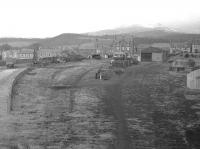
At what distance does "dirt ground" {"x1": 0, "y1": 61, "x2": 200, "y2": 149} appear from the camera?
1702cm

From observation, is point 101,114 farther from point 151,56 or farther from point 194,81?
point 151,56

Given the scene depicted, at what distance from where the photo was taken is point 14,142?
1658 centimetres

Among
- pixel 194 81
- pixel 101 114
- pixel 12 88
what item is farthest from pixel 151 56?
pixel 101 114


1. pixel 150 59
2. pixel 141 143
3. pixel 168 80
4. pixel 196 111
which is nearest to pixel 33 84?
pixel 168 80

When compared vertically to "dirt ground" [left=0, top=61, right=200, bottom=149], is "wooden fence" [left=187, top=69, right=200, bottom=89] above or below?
above

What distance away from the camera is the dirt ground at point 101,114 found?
17016mm

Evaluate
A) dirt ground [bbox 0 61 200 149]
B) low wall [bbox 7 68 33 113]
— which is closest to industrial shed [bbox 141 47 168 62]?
dirt ground [bbox 0 61 200 149]

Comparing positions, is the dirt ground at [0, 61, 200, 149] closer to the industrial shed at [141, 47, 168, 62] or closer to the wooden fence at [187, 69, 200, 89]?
the wooden fence at [187, 69, 200, 89]

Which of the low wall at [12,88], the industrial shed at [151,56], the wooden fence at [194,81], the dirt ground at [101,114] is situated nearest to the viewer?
the dirt ground at [101,114]

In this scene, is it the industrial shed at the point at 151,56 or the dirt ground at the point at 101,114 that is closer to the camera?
the dirt ground at the point at 101,114

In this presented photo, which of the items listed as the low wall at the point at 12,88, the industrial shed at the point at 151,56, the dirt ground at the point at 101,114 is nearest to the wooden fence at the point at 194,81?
the dirt ground at the point at 101,114

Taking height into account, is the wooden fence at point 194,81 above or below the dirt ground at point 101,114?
above

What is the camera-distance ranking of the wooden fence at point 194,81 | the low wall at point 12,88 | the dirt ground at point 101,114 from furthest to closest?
the wooden fence at point 194,81, the low wall at point 12,88, the dirt ground at point 101,114

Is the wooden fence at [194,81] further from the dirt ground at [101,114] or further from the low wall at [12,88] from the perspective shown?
the low wall at [12,88]
